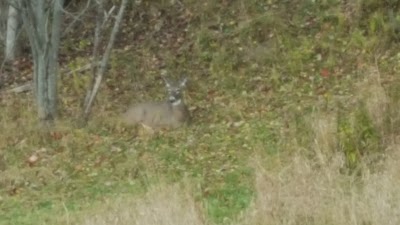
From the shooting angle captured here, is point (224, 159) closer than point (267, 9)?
Yes

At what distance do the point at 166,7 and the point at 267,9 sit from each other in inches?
88.2

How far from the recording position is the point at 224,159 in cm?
1047

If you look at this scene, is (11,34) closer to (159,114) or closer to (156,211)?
(159,114)

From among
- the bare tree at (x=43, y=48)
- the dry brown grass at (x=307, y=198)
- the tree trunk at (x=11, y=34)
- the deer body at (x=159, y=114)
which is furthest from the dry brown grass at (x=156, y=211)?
the tree trunk at (x=11, y=34)

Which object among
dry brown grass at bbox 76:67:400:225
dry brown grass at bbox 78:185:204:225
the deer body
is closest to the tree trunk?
the deer body

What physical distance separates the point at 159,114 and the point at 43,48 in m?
1.77

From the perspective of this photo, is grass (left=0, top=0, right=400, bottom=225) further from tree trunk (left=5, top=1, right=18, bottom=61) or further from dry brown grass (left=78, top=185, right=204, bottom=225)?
tree trunk (left=5, top=1, right=18, bottom=61)

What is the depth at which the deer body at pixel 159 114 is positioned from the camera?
41.2 ft

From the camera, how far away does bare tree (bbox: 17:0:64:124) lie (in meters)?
12.4

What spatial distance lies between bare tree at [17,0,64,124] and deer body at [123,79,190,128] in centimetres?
106

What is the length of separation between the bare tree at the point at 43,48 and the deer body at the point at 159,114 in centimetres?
106

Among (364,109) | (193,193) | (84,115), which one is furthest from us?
(84,115)

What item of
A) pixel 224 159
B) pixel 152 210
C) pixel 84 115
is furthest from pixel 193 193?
pixel 84 115

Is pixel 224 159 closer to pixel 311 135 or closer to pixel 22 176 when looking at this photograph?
pixel 311 135
